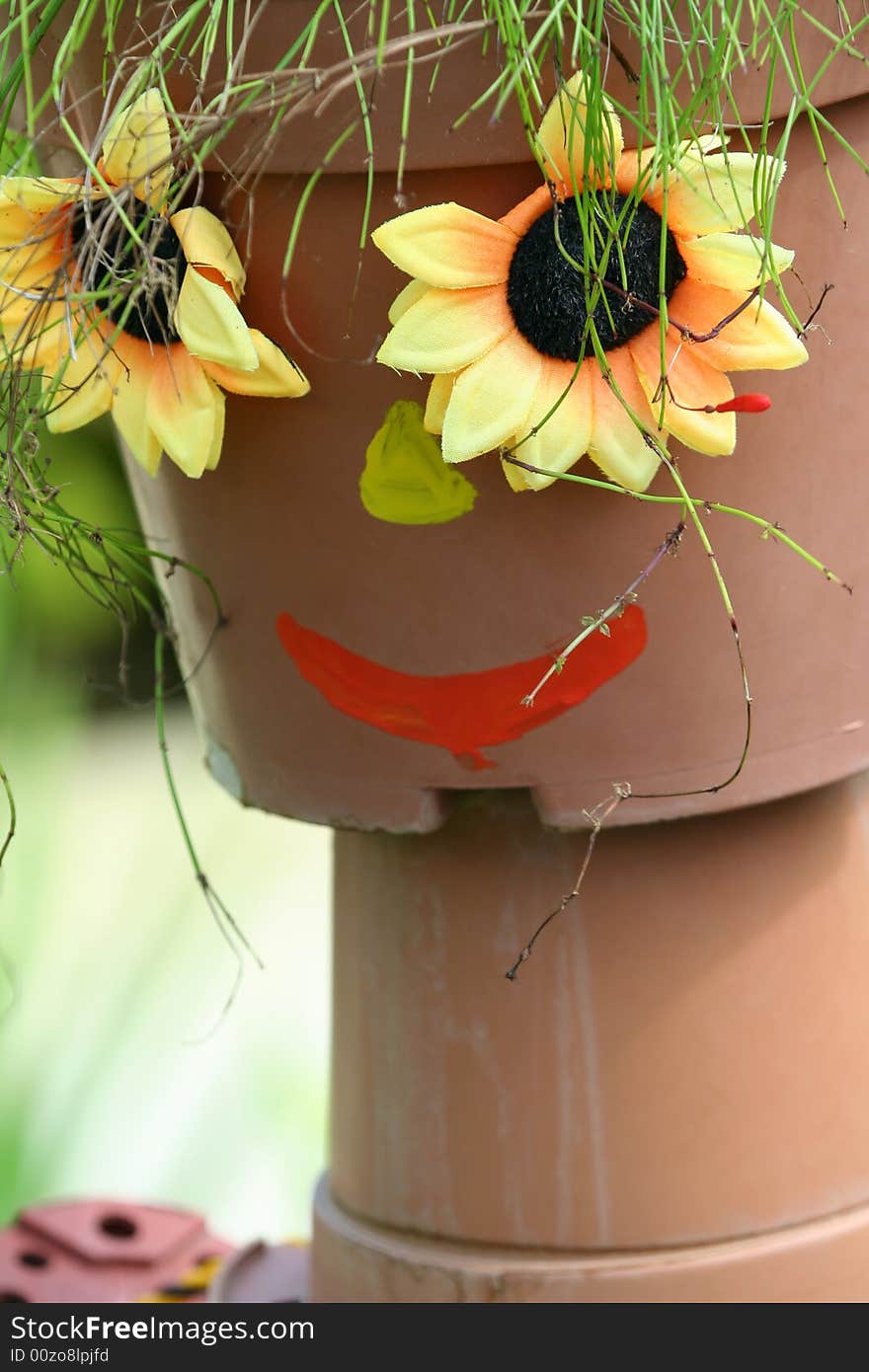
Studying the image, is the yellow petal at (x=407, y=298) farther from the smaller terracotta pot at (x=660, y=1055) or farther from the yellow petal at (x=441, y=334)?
the smaller terracotta pot at (x=660, y=1055)

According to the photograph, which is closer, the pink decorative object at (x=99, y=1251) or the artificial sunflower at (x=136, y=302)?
the artificial sunflower at (x=136, y=302)

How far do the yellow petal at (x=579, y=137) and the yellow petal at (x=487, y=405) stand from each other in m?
0.05

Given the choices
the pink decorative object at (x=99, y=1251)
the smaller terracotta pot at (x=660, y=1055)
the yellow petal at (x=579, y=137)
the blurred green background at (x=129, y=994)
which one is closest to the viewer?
the yellow petal at (x=579, y=137)

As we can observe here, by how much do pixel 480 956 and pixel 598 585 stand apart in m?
0.15

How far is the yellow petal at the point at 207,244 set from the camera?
38 centimetres

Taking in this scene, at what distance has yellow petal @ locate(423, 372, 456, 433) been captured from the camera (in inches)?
15.0

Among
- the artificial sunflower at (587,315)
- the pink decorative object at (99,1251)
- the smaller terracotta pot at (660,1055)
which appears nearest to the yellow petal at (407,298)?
the artificial sunflower at (587,315)

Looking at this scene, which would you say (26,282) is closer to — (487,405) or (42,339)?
(42,339)

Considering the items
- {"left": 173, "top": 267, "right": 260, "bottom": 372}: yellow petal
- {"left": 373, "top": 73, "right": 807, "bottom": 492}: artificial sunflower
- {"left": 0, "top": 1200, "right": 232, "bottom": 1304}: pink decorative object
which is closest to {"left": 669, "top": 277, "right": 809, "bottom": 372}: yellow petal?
{"left": 373, "top": 73, "right": 807, "bottom": 492}: artificial sunflower

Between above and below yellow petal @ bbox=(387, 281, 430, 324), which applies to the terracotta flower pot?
below

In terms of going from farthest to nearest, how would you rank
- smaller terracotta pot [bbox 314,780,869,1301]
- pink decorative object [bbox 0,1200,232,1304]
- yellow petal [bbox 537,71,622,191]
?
pink decorative object [bbox 0,1200,232,1304], smaller terracotta pot [bbox 314,780,869,1301], yellow petal [bbox 537,71,622,191]

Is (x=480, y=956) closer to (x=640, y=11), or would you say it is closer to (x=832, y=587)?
(x=832, y=587)

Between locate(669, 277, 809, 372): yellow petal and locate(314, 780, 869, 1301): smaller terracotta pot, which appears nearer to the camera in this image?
locate(669, 277, 809, 372): yellow petal

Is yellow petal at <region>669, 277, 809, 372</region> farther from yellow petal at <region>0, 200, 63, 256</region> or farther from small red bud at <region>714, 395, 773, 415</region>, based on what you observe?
yellow petal at <region>0, 200, 63, 256</region>
